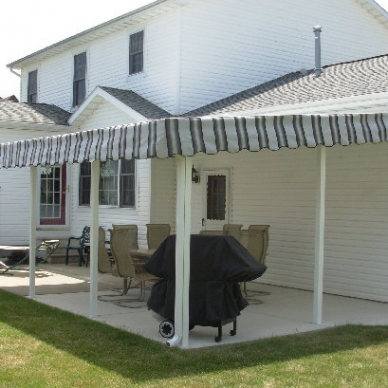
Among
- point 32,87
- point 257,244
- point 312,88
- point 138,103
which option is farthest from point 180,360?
point 32,87

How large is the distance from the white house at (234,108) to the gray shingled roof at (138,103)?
0.04 m

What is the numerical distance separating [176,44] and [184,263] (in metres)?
8.61

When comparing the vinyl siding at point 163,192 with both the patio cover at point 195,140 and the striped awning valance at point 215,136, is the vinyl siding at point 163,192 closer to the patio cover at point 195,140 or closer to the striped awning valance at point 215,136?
the striped awning valance at point 215,136

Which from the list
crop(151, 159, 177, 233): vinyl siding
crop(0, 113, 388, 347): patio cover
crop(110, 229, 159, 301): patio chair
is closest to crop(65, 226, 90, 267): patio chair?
crop(151, 159, 177, 233): vinyl siding

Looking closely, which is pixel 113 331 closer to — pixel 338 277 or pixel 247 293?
pixel 247 293

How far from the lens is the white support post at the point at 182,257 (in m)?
7.21

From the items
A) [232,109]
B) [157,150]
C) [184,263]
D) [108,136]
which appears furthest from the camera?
[232,109]

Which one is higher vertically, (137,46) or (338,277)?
(137,46)

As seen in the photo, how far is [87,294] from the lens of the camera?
36.2 ft

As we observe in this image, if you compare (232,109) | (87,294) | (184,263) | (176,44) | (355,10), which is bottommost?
(87,294)

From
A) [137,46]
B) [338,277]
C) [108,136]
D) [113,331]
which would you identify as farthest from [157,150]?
[137,46]

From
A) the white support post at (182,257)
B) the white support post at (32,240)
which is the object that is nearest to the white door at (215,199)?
the white support post at (32,240)

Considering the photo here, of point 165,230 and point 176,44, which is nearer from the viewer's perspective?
point 165,230

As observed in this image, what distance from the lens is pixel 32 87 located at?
69.5 feet
